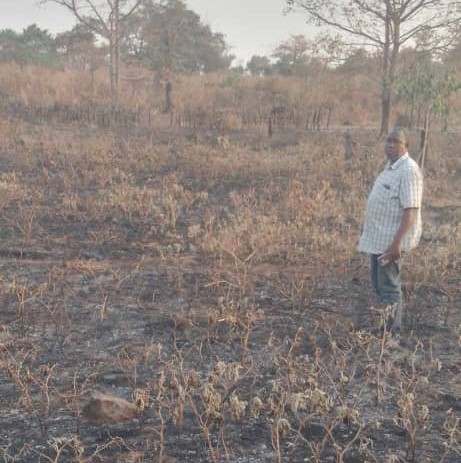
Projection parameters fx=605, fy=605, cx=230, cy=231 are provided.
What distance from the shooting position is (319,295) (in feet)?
15.7

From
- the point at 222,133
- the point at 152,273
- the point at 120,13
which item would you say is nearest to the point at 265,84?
the point at 120,13

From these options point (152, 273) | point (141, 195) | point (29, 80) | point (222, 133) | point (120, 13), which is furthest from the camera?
point (29, 80)

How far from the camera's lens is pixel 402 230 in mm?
3740

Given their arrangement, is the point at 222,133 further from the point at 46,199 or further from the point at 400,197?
the point at 400,197

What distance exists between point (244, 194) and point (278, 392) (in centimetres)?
499

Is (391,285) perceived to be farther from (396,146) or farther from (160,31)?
(160,31)

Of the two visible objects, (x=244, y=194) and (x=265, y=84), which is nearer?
(x=244, y=194)

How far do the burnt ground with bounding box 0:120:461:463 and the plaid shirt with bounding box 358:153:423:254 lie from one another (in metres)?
0.59

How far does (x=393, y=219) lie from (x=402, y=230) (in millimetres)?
134

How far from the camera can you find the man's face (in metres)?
3.81

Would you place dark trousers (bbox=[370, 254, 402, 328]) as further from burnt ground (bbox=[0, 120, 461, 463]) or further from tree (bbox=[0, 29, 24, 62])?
tree (bbox=[0, 29, 24, 62])

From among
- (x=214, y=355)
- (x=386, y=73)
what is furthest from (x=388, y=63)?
(x=214, y=355)

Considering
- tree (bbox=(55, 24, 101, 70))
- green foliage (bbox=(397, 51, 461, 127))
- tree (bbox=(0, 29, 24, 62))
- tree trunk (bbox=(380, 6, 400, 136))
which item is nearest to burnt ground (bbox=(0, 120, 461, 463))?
green foliage (bbox=(397, 51, 461, 127))

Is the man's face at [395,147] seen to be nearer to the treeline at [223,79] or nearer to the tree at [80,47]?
the treeline at [223,79]
